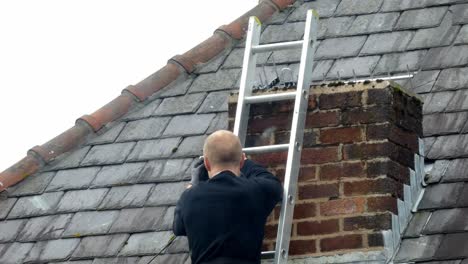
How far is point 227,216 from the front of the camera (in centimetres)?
595

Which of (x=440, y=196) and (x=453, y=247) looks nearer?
(x=453, y=247)

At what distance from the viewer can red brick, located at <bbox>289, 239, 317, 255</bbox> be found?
6.55 meters

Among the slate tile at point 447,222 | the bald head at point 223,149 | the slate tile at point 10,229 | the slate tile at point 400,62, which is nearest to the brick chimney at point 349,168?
the slate tile at point 447,222

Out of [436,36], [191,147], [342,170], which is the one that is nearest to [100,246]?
[191,147]

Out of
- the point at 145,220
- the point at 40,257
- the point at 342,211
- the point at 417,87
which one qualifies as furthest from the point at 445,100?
the point at 40,257

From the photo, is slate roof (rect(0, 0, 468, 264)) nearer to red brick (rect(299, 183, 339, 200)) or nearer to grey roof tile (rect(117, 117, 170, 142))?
grey roof tile (rect(117, 117, 170, 142))

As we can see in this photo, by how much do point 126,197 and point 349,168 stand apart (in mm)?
1920

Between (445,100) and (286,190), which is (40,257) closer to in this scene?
(286,190)

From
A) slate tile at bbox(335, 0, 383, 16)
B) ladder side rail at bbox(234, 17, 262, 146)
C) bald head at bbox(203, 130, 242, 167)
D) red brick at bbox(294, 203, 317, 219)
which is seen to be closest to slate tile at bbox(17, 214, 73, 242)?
ladder side rail at bbox(234, 17, 262, 146)

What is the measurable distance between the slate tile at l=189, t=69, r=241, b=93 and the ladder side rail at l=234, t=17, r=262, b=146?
1553 millimetres

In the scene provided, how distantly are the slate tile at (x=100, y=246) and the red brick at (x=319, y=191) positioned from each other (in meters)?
1.48

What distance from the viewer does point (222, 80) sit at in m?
8.86

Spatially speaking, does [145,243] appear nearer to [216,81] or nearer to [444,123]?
[216,81]

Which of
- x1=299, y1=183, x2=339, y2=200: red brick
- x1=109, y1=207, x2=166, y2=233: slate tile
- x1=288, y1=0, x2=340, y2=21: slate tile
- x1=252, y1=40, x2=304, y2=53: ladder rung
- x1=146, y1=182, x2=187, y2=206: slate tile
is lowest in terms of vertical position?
x1=299, y1=183, x2=339, y2=200: red brick
